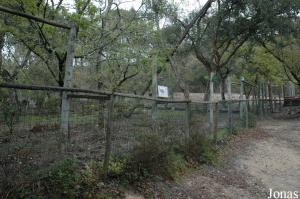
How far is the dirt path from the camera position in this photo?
22.7 feet

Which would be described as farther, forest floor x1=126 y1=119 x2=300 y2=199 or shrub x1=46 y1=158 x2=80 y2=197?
forest floor x1=126 y1=119 x2=300 y2=199

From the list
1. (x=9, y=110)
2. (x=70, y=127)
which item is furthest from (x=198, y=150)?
(x=9, y=110)

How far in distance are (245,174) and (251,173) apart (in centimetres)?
24

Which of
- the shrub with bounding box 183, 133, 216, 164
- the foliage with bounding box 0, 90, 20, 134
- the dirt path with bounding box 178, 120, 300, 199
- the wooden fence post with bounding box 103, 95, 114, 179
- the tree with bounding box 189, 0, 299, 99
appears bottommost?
the dirt path with bounding box 178, 120, 300, 199

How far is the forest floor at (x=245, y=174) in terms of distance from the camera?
661 cm

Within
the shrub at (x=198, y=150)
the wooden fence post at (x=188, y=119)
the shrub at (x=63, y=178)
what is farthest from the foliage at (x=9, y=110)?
the wooden fence post at (x=188, y=119)

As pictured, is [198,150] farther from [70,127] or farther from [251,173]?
[70,127]

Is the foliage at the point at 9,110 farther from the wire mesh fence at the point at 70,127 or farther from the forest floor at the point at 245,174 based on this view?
the forest floor at the point at 245,174

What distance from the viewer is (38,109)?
4.03m

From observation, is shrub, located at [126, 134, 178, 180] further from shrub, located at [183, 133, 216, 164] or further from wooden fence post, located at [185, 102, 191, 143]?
wooden fence post, located at [185, 102, 191, 143]

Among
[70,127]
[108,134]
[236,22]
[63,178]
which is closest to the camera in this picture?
[63,178]

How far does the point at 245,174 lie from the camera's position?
8.38 metres

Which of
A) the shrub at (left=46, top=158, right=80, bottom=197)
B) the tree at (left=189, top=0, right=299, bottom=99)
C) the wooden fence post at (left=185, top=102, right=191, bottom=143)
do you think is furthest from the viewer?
the tree at (left=189, top=0, right=299, bottom=99)

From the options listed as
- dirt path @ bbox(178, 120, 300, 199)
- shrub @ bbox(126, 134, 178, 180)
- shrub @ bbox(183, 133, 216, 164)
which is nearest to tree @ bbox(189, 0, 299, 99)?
dirt path @ bbox(178, 120, 300, 199)
